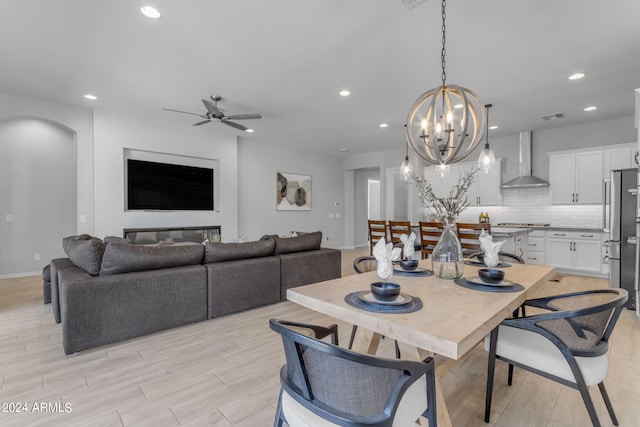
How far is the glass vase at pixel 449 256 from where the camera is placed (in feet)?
6.55

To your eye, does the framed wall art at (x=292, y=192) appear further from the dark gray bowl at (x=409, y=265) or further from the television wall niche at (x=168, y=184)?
the dark gray bowl at (x=409, y=265)

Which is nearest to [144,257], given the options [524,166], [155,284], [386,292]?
[155,284]

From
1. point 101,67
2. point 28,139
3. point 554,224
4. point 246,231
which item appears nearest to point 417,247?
point 554,224

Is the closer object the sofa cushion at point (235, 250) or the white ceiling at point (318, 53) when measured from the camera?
the white ceiling at point (318, 53)

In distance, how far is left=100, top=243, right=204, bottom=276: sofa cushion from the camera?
2.62 meters

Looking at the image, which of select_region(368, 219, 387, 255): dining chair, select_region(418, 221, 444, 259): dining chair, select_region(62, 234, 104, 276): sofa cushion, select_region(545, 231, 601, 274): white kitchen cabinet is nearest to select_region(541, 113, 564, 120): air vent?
select_region(545, 231, 601, 274): white kitchen cabinet

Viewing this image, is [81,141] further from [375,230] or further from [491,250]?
[491,250]

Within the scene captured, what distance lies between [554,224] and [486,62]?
419cm

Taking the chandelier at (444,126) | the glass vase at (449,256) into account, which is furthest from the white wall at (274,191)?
the glass vase at (449,256)

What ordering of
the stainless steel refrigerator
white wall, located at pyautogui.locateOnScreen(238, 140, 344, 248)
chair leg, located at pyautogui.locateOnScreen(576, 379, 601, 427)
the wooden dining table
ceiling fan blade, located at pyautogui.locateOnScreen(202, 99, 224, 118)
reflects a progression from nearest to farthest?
1. the wooden dining table
2. chair leg, located at pyautogui.locateOnScreen(576, 379, 601, 427)
3. the stainless steel refrigerator
4. ceiling fan blade, located at pyautogui.locateOnScreen(202, 99, 224, 118)
5. white wall, located at pyautogui.locateOnScreen(238, 140, 344, 248)

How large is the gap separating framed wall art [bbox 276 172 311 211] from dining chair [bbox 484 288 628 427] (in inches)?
249

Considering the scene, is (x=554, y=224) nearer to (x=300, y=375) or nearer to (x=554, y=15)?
(x=554, y=15)

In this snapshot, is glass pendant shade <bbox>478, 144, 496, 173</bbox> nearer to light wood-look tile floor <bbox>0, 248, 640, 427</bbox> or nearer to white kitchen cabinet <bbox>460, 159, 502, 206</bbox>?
light wood-look tile floor <bbox>0, 248, 640, 427</bbox>

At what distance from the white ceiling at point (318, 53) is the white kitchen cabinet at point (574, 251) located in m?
2.01
